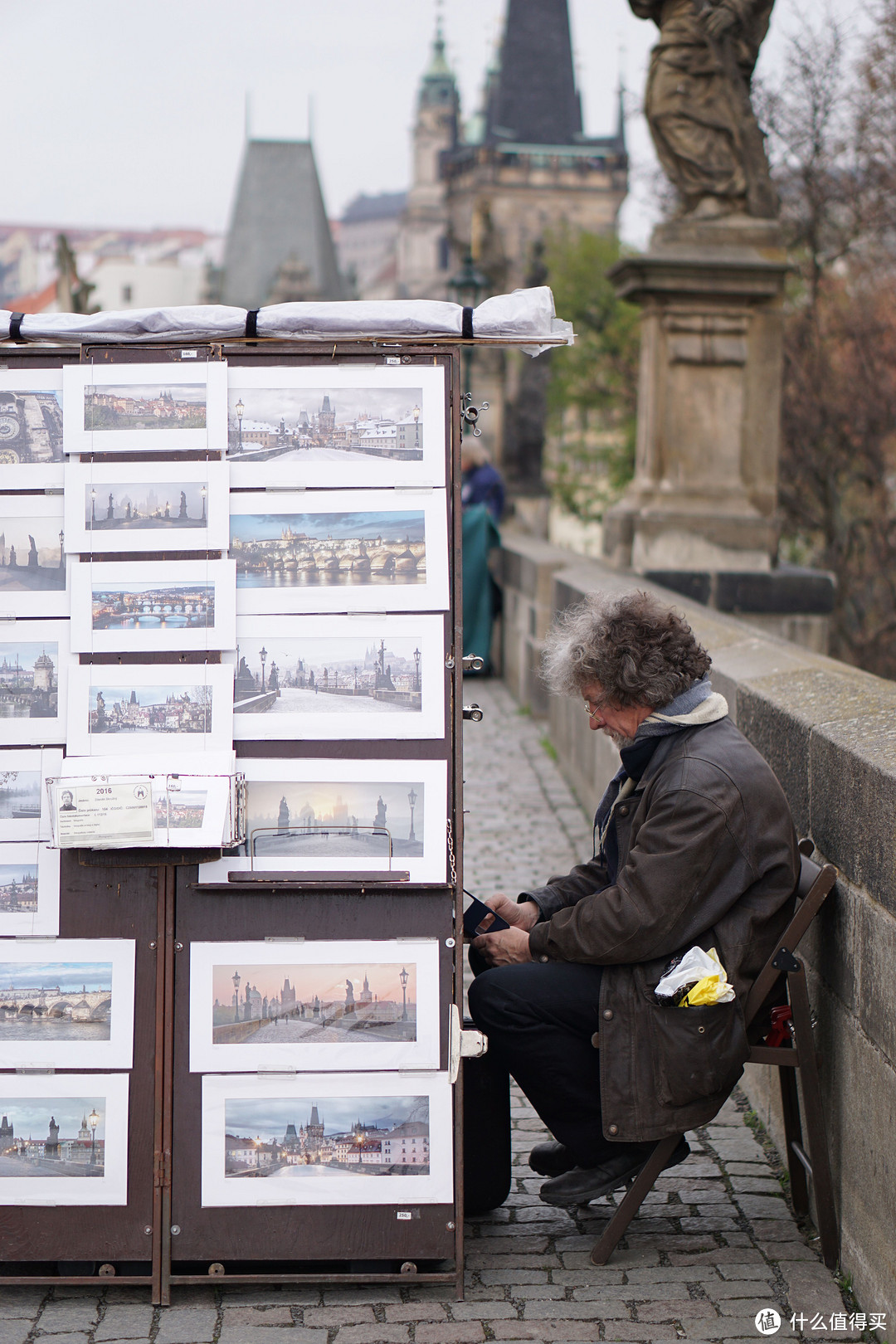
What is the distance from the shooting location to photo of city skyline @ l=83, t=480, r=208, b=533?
3.47 m

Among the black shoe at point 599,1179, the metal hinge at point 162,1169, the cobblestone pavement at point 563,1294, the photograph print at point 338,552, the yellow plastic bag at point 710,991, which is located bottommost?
the cobblestone pavement at point 563,1294

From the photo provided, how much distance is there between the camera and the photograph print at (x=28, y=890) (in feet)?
11.6

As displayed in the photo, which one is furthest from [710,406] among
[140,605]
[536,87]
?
[536,87]

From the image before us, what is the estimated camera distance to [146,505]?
3.49 metres

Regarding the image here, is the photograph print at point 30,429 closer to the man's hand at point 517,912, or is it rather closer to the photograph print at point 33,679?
the photograph print at point 33,679

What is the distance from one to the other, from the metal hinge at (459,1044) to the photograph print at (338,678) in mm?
620

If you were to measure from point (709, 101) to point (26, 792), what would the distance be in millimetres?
7462

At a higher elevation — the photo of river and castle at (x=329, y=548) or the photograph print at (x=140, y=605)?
the photo of river and castle at (x=329, y=548)

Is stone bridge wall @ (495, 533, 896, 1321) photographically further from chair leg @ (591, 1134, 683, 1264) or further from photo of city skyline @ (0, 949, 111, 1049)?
photo of city skyline @ (0, 949, 111, 1049)

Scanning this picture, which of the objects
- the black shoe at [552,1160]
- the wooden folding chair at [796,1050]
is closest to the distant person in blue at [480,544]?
the black shoe at [552,1160]

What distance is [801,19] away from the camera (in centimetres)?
1574

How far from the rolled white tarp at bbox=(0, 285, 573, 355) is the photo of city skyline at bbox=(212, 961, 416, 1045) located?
135 cm

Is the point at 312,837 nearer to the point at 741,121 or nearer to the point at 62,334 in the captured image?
the point at 62,334

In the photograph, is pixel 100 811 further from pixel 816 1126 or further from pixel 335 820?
pixel 816 1126
